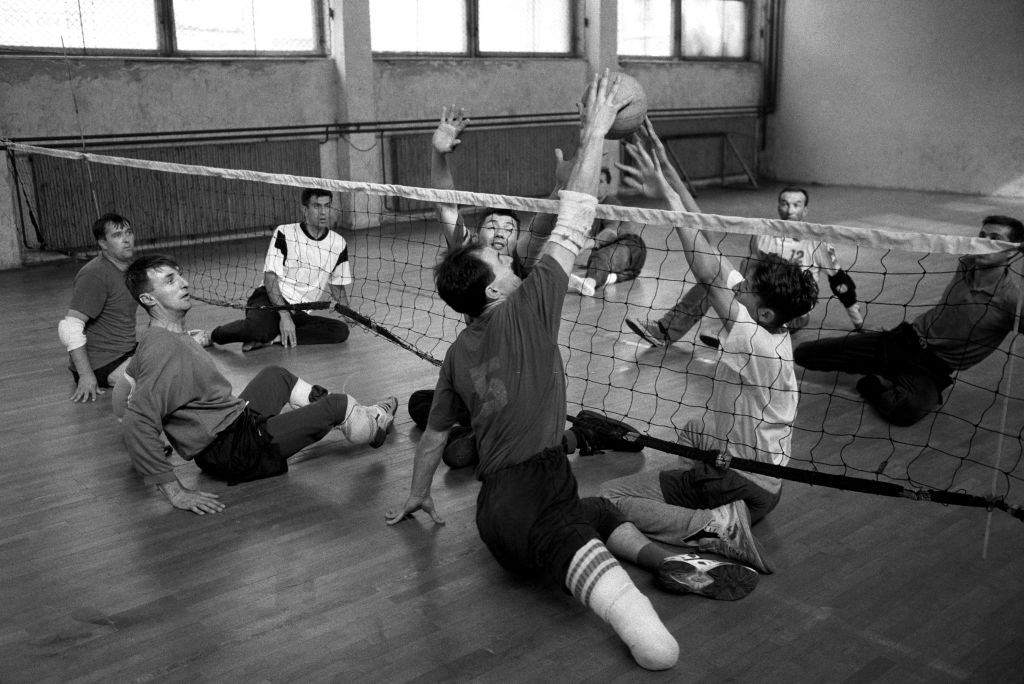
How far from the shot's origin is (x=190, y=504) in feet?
13.1

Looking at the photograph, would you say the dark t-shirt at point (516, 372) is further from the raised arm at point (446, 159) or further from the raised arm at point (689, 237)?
the raised arm at point (446, 159)

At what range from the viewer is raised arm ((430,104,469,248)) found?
409 cm

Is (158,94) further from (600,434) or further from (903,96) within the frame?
(903,96)

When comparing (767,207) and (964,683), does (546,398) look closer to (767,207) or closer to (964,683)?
(964,683)

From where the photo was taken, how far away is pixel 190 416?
4.10 m

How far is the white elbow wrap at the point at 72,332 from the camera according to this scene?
543 cm

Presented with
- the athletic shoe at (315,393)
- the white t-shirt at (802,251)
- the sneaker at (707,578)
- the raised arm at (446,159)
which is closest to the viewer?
the sneaker at (707,578)

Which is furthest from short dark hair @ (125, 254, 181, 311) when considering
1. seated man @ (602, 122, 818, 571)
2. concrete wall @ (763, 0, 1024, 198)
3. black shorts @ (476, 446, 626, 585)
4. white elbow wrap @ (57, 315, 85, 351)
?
concrete wall @ (763, 0, 1024, 198)

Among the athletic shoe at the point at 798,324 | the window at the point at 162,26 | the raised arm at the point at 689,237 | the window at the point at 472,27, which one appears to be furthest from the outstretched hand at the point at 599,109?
the window at the point at 472,27

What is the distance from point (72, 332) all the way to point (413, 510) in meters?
2.83

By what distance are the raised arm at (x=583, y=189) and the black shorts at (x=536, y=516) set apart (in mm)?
693

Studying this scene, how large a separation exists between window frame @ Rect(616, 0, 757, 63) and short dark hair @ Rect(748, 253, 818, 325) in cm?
1303

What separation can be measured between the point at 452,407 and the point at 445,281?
51 cm

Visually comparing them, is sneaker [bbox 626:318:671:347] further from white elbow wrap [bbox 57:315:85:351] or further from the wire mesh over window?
the wire mesh over window
